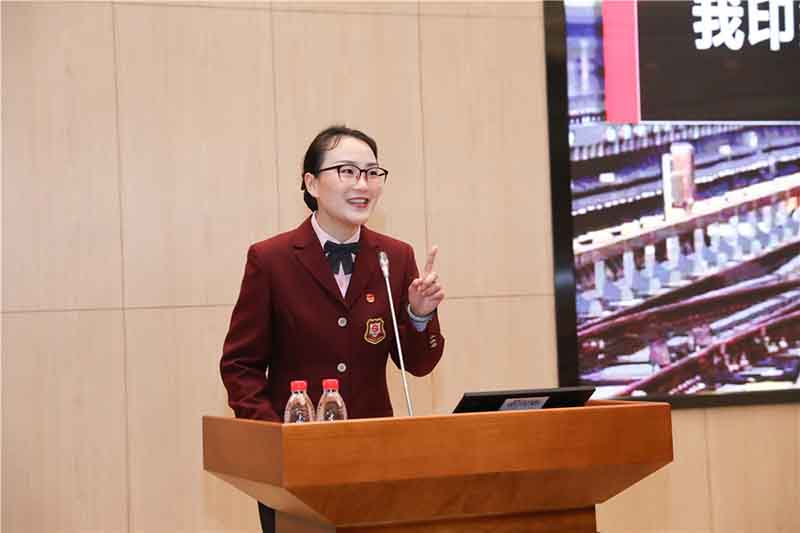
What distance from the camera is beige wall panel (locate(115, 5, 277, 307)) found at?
4500mm

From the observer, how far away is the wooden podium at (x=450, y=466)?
2244mm

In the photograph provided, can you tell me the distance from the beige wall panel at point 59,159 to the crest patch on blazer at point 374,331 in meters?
1.72

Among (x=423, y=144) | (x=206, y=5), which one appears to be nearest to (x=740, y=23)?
(x=423, y=144)

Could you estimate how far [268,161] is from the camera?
15.2 ft

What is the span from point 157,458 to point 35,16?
5.70ft

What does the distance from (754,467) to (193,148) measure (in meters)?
2.73

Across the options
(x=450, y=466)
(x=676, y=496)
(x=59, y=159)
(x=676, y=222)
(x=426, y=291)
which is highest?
(x=59, y=159)

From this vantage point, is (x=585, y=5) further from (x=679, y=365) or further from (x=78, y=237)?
(x=78, y=237)

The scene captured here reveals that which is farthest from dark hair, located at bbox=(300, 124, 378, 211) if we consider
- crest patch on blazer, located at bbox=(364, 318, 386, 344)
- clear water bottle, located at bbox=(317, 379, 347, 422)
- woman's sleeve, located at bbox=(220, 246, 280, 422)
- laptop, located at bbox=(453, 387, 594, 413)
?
laptop, located at bbox=(453, 387, 594, 413)

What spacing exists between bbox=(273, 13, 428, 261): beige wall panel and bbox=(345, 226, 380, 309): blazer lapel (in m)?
1.53

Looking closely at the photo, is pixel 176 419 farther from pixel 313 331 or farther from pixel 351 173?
pixel 351 173

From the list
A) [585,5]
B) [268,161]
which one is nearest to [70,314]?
[268,161]

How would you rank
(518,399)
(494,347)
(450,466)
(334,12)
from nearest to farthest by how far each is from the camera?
1. (450,466)
2. (518,399)
3. (334,12)
4. (494,347)

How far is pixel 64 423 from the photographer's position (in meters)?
4.38
